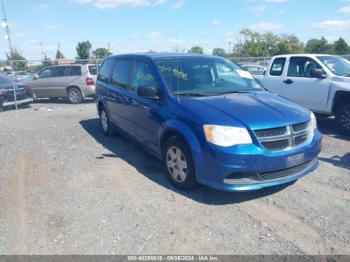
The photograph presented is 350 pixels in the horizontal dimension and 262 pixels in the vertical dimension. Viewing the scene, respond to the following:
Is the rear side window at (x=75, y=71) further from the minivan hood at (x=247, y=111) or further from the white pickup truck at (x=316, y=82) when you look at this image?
the minivan hood at (x=247, y=111)

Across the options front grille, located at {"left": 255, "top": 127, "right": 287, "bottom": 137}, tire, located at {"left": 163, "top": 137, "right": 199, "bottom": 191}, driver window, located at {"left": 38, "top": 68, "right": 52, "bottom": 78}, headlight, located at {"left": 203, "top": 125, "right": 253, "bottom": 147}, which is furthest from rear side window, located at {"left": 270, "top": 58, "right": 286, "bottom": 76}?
driver window, located at {"left": 38, "top": 68, "right": 52, "bottom": 78}

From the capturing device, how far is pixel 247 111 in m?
4.17

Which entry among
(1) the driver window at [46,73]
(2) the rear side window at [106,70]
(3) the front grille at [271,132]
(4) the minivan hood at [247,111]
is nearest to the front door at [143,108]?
(4) the minivan hood at [247,111]

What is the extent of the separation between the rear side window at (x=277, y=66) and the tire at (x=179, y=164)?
17.1ft

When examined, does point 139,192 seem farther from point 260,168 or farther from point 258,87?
point 258,87

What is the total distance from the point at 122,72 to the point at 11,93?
824 centimetres

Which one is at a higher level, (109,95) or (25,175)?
(109,95)

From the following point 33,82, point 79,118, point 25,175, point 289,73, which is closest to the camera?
point 25,175

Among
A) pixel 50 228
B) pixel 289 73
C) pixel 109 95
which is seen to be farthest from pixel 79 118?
pixel 50 228

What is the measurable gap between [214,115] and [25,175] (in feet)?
10.7

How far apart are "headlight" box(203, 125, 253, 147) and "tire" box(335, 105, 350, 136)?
4434mm

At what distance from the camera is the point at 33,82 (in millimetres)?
15211

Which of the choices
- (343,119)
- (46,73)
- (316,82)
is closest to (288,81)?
(316,82)

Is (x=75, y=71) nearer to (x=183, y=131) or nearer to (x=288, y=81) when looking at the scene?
(x=288, y=81)
